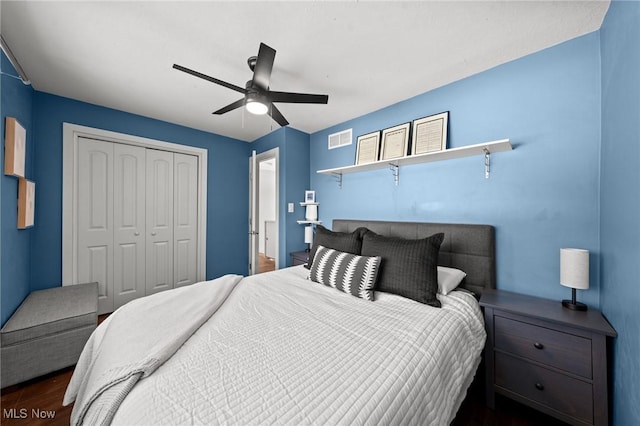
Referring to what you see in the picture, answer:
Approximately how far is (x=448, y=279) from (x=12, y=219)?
11.2 ft

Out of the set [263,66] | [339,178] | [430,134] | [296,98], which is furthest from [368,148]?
[263,66]

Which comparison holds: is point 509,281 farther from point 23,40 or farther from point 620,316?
point 23,40

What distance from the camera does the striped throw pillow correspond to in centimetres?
166

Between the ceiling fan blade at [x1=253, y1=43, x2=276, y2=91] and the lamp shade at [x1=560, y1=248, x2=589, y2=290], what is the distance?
7.14ft

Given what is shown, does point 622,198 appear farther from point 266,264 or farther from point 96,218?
point 266,264

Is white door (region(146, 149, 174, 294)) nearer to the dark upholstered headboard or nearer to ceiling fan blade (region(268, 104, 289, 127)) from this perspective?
ceiling fan blade (region(268, 104, 289, 127))

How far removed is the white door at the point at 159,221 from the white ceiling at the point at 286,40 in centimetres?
96

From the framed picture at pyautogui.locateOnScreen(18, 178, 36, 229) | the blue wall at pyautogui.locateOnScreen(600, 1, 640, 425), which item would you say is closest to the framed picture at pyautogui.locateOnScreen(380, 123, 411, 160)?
the blue wall at pyautogui.locateOnScreen(600, 1, 640, 425)

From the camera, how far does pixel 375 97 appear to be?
7.88 feet

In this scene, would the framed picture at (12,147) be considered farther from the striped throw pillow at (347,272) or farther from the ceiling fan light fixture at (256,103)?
the striped throw pillow at (347,272)

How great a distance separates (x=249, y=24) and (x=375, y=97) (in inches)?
54.1

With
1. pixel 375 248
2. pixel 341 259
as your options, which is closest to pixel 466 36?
pixel 375 248

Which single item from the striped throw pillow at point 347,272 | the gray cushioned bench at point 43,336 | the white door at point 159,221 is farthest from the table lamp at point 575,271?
the white door at point 159,221

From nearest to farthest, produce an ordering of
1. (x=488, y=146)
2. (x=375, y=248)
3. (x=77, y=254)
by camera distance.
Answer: (x=488, y=146), (x=375, y=248), (x=77, y=254)
